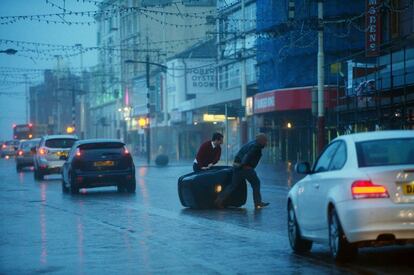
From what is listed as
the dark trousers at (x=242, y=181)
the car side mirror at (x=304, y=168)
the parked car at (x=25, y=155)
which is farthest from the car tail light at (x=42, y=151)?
the car side mirror at (x=304, y=168)

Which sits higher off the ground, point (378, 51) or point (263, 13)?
point (263, 13)

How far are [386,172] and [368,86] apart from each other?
2222 cm

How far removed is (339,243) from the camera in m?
11.6

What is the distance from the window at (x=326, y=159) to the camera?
490 inches

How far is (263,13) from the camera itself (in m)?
53.9

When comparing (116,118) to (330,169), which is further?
(116,118)


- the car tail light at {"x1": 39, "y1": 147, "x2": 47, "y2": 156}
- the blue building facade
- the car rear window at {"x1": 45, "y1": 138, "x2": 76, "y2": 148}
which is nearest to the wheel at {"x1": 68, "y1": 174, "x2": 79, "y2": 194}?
the car rear window at {"x1": 45, "y1": 138, "x2": 76, "y2": 148}

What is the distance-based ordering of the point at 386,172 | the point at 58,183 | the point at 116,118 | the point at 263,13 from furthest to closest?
the point at 116,118 < the point at 263,13 < the point at 58,183 < the point at 386,172

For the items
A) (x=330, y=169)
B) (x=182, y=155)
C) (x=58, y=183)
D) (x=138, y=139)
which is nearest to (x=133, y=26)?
(x=138, y=139)

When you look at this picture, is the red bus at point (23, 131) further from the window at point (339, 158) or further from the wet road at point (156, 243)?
the window at point (339, 158)

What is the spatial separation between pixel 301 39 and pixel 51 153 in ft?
53.4

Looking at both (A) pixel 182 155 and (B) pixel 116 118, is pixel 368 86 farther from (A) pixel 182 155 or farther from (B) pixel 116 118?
(B) pixel 116 118

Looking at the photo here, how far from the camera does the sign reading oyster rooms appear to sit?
260ft

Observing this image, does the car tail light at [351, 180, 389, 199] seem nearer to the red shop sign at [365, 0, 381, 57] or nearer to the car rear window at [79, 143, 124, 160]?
the car rear window at [79, 143, 124, 160]
